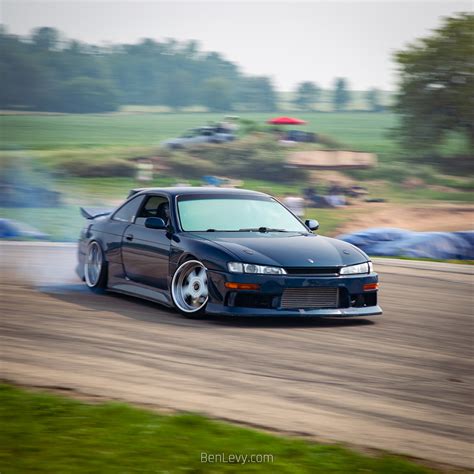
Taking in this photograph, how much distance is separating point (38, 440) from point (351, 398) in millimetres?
2239

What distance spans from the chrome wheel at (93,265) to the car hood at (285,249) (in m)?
1.82

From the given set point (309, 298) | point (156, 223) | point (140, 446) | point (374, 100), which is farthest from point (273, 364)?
point (374, 100)

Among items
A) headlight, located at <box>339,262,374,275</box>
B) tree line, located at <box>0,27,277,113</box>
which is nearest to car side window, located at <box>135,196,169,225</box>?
headlight, located at <box>339,262,374,275</box>

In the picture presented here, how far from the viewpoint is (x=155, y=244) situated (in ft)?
34.5

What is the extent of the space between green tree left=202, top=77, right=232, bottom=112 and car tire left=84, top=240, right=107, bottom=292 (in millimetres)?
15388

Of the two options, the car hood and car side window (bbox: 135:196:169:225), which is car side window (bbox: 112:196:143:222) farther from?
the car hood

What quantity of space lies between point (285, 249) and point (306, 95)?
54.6 feet

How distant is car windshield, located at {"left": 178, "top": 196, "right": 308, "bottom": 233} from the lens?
10.5m

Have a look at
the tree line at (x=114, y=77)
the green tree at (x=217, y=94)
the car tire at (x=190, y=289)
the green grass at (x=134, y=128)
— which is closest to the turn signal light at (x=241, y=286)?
the car tire at (x=190, y=289)

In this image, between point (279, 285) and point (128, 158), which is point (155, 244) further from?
point (128, 158)

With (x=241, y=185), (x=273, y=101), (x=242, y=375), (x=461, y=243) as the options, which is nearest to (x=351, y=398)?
(x=242, y=375)

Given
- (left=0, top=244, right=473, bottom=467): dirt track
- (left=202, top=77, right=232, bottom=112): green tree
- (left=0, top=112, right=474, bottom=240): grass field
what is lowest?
(left=0, top=244, right=473, bottom=467): dirt track

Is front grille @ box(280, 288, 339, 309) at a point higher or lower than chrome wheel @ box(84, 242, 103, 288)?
lower

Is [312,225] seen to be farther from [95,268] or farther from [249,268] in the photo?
[95,268]
